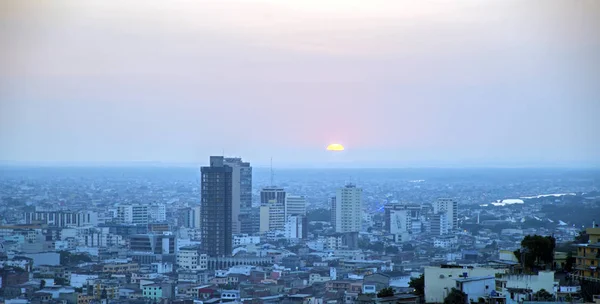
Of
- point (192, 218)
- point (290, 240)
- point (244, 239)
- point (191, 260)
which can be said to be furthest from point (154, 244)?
point (192, 218)

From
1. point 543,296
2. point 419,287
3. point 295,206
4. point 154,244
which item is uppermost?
point 543,296

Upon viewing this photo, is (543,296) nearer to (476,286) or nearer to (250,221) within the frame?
(476,286)

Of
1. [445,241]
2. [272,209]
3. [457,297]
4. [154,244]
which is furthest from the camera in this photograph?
[272,209]

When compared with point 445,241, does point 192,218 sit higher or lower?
higher

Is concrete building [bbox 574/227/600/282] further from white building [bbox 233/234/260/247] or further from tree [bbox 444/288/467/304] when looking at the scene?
white building [bbox 233/234/260/247]

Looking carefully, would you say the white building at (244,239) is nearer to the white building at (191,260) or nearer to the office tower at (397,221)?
the white building at (191,260)

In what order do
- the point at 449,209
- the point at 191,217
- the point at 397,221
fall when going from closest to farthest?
1. the point at 397,221
2. the point at 191,217
3. the point at 449,209

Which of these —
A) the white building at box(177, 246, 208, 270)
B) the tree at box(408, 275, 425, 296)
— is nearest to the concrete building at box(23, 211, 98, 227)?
the white building at box(177, 246, 208, 270)
